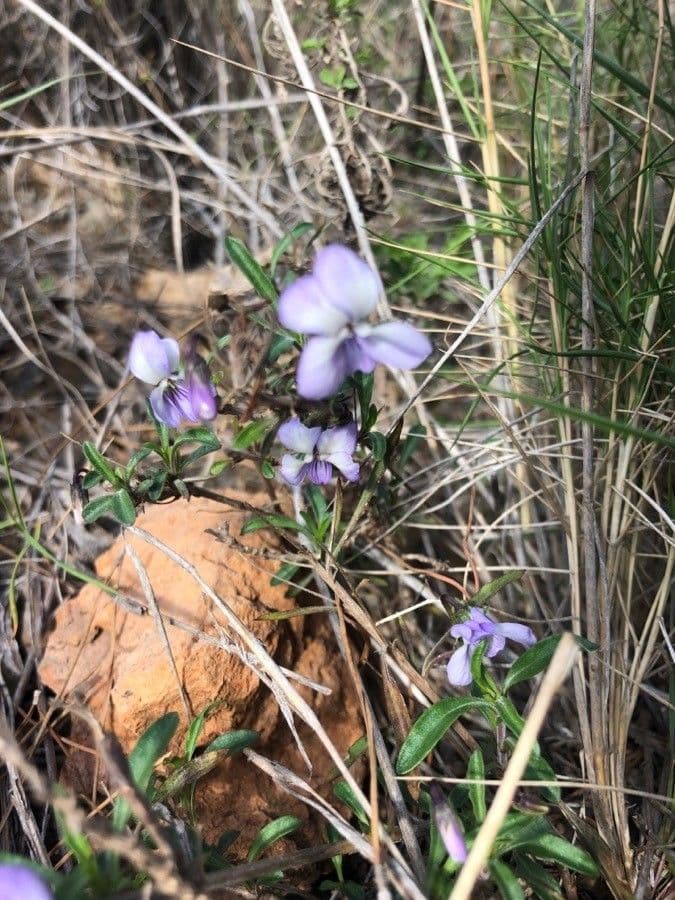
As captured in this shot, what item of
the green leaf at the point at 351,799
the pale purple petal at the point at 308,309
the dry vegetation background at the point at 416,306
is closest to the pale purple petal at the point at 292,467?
the dry vegetation background at the point at 416,306

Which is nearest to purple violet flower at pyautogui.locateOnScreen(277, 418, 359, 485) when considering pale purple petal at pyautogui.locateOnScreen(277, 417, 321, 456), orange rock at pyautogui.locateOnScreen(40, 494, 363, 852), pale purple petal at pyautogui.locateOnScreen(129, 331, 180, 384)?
pale purple petal at pyautogui.locateOnScreen(277, 417, 321, 456)

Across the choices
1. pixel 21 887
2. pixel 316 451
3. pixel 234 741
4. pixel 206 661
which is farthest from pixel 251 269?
pixel 21 887

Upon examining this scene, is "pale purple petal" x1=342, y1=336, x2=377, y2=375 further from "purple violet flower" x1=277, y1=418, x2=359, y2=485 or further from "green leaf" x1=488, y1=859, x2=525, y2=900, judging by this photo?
"green leaf" x1=488, y1=859, x2=525, y2=900

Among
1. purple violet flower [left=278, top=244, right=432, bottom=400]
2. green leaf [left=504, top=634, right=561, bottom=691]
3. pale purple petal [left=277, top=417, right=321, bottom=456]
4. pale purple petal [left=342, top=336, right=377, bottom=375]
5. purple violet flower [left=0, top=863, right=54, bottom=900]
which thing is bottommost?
green leaf [left=504, top=634, right=561, bottom=691]

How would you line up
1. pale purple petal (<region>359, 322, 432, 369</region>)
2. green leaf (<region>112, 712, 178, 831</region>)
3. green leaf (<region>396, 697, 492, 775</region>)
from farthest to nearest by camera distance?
green leaf (<region>396, 697, 492, 775</region>) < green leaf (<region>112, 712, 178, 831</region>) < pale purple petal (<region>359, 322, 432, 369</region>)

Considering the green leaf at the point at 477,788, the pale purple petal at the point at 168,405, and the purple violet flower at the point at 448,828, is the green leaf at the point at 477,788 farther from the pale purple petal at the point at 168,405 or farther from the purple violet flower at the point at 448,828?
the pale purple petal at the point at 168,405
